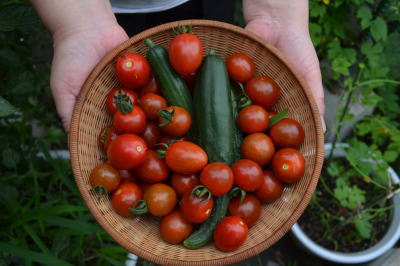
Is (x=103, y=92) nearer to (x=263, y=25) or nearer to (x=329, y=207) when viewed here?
(x=263, y=25)

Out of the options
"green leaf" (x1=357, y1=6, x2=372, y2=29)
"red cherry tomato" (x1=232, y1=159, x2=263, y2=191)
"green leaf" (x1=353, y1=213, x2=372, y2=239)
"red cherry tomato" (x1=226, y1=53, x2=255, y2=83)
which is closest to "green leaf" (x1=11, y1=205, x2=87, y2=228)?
"red cherry tomato" (x1=232, y1=159, x2=263, y2=191)

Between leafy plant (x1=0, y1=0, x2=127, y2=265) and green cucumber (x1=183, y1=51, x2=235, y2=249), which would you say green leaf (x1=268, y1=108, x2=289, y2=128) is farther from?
leafy plant (x1=0, y1=0, x2=127, y2=265)

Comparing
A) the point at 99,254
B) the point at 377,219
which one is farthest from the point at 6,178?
the point at 377,219

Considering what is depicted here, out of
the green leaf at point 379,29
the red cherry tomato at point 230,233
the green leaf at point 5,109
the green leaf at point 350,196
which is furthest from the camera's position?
the green leaf at point 379,29

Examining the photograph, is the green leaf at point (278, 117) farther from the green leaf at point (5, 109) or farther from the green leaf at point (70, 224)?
the green leaf at point (5, 109)

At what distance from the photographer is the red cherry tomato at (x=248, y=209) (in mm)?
1646

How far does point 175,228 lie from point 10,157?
0.95m

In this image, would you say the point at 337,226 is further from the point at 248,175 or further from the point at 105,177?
the point at 105,177

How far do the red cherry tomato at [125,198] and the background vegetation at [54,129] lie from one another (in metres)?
0.28

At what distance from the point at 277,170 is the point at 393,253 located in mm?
1190

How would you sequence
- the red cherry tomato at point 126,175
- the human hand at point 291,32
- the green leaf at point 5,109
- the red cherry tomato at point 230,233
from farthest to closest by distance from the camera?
the human hand at point 291,32 < the red cherry tomato at point 126,175 < the red cherry tomato at point 230,233 < the green leaf at point 5,109

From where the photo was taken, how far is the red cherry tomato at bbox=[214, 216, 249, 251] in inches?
60.4

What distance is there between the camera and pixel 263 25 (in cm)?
199

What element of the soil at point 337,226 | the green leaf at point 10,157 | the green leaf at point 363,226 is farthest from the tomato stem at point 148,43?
the green leaf at point 363,226
